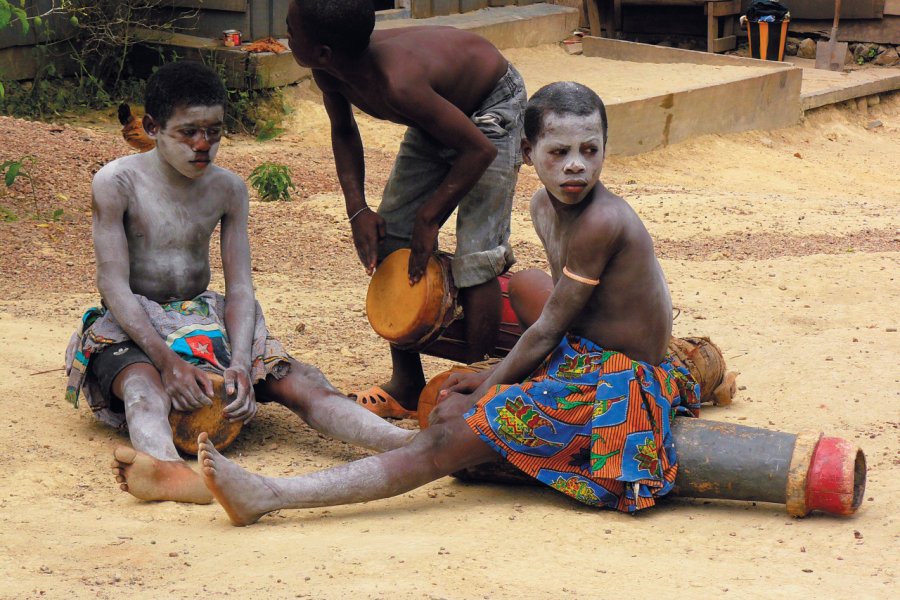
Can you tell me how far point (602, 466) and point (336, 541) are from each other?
76 cm

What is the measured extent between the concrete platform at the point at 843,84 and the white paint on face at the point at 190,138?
8.63m

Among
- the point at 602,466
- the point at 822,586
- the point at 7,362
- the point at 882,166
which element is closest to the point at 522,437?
the point at 602,466

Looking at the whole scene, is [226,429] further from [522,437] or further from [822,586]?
[822,586]

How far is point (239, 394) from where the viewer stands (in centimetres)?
365

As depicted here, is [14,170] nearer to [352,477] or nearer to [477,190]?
[477,190]

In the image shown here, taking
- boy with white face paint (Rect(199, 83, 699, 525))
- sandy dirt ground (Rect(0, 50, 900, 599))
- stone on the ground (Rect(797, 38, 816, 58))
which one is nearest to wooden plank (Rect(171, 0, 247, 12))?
sandy dirt ground (Rect(0, 50, 900, 599))

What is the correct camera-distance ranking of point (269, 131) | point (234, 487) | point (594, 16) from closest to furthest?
point (234, 487) < point (269, 131) < point (594, 16)

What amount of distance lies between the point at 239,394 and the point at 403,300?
0.65 m

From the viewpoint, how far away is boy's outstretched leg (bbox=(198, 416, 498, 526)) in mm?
2969

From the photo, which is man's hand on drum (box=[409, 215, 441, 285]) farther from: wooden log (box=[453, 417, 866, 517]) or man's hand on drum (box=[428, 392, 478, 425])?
wooden log (box=[453, 417, 866, 517])

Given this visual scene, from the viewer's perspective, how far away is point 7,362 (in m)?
4.32

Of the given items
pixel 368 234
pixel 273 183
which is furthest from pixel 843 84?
pixel 368 234

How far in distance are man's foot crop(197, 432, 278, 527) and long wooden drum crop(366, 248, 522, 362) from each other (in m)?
1.03

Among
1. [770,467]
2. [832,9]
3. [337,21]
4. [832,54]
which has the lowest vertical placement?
[770,467]
